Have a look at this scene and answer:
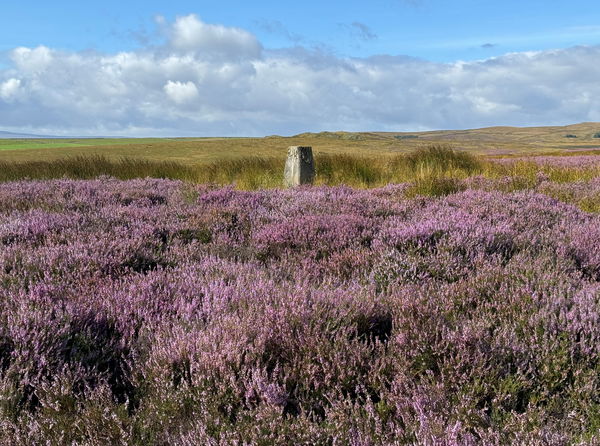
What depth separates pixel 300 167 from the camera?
10719mm

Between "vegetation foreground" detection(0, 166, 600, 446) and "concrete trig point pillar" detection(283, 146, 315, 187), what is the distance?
6347 millimetres

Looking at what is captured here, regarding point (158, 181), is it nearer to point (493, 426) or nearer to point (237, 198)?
point (237, 198)

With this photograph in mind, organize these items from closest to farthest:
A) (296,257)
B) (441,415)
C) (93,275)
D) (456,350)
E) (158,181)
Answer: (441,415), (456,350), (93,275), (296,257), (158,181)

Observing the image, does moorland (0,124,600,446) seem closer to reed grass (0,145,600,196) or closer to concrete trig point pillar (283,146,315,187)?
concrete trig point pillar (283,146,315,187)

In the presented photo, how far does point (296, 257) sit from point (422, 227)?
122cm

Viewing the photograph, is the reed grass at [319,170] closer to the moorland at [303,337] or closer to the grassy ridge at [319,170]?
the grassy ridge at [319,170]

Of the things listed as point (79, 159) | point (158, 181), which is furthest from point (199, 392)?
point (79, 159)

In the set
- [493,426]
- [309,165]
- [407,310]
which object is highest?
[309,165]

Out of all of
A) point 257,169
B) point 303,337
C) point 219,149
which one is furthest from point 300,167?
point 219,149

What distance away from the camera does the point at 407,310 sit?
2662 mm

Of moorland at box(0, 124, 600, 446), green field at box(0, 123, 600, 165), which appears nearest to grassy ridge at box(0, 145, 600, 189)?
green field at box(0, 123, 600, 165)

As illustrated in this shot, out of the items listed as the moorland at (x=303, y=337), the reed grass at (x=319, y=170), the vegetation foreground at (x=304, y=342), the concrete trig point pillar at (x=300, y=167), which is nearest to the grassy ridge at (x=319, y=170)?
the reed grass at (x=319, y=170)

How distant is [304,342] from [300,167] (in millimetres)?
8571

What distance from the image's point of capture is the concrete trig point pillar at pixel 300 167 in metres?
10.7
